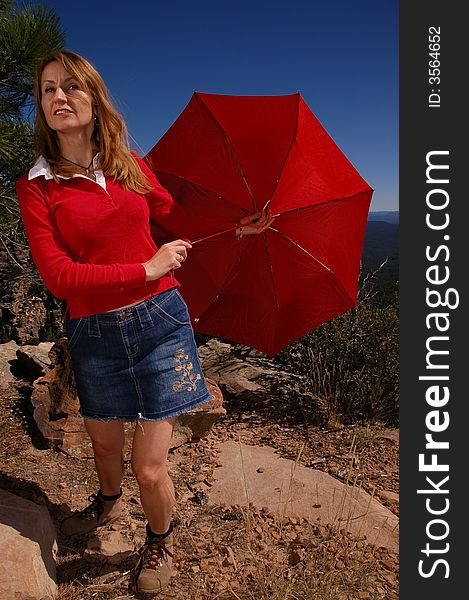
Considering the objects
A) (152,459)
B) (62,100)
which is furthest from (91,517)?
(62,100)

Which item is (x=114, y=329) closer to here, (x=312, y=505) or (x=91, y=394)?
(x=91, y=394)

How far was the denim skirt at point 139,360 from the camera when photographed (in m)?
2.56

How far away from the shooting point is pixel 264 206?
3.13 metres

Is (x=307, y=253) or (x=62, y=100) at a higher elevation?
(x=62, y=100)

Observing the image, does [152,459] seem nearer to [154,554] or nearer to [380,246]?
[154,554]

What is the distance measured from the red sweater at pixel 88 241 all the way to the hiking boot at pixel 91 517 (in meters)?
1.41

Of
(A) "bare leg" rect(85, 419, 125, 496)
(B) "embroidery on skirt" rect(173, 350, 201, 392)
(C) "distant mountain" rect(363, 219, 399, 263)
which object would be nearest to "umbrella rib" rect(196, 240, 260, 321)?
(B) "embroidery on skirt" rect(173, 350, 201, 392)

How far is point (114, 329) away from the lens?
8.37 ft

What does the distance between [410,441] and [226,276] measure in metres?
1.50

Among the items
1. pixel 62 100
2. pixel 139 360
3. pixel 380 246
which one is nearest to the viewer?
pixel 62 100

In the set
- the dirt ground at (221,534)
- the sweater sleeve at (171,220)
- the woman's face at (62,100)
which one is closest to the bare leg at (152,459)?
the dirt ground at (221,534)

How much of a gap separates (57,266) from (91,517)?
1.84 meters

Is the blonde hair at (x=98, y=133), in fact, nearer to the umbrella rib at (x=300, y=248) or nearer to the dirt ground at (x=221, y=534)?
the umbrella rib at (x=300, y=248)

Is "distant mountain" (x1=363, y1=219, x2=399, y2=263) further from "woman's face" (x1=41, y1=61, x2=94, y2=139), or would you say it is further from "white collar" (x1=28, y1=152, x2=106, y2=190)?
"woman's face" (x1=41, y1=61, x2=94, y2=139)
